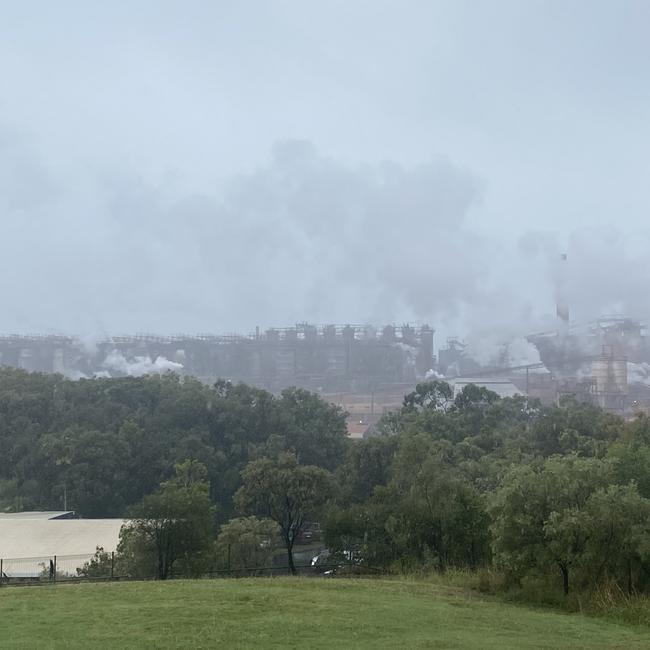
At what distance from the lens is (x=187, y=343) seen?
440 ft

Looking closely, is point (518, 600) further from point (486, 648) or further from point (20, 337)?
point (20, 337)

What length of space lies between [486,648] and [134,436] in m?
45.2

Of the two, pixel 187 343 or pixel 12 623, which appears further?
pixel 187 343

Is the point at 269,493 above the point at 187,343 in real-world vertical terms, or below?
below

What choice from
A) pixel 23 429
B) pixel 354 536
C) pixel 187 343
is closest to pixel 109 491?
pixel 23 429

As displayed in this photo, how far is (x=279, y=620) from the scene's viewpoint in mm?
11984

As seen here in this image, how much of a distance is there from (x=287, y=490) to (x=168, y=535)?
6.85 metres

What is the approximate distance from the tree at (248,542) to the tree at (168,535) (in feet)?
14.2

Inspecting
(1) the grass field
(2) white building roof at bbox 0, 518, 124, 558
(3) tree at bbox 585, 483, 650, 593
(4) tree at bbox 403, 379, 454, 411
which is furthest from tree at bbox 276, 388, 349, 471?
(1) the grass field

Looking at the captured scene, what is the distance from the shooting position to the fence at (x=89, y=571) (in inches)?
888

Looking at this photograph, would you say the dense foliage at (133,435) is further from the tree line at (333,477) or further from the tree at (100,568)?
the tree at (100,568)

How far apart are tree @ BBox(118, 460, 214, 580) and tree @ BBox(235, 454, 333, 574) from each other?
16.0 feet

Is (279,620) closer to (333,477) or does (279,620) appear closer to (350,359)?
(333,477)

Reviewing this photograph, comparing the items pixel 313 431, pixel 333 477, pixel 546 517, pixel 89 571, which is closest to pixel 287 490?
pixel 89 571
